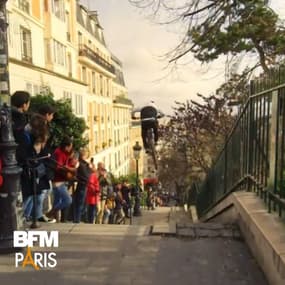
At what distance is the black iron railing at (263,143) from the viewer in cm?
402

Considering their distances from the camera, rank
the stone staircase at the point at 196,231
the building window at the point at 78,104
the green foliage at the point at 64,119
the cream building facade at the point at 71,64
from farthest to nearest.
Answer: the building window at the point at 78,104 → the cream building facade at the point at 71,64 → the green foliage at the point at 64,119 → the stone staircase at the point at 196,231

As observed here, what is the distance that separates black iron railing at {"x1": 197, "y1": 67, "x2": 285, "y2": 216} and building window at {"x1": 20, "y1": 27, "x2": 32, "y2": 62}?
17.2 meters

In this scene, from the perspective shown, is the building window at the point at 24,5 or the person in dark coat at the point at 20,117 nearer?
the person in dark coat at the point at 20,117

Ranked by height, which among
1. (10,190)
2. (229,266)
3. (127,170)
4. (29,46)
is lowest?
(127,170)

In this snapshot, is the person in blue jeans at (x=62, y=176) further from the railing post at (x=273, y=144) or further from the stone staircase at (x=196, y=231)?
the railing post at (x=273, y=144)

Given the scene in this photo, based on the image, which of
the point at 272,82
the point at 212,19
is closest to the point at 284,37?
the point at 212,19

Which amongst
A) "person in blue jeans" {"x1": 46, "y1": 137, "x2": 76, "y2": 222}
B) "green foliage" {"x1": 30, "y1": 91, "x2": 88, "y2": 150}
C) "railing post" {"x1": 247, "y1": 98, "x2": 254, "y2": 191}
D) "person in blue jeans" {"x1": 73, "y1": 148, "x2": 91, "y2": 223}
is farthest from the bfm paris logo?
"green foliage" {"x1": 30, "y1": 91, "x2": 88, "y2": 150}

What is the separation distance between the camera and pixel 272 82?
437 centimetres

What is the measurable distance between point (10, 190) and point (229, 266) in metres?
2.54

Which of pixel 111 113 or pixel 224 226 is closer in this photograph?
pixel 224 226

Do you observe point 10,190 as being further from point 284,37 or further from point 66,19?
point 66,19

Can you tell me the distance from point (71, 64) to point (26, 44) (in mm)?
10304

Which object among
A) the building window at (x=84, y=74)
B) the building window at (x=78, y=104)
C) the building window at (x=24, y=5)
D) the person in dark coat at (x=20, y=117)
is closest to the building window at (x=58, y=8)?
the building window at (x=24, y=5)

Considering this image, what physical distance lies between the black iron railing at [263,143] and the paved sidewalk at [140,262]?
79 centimetres
